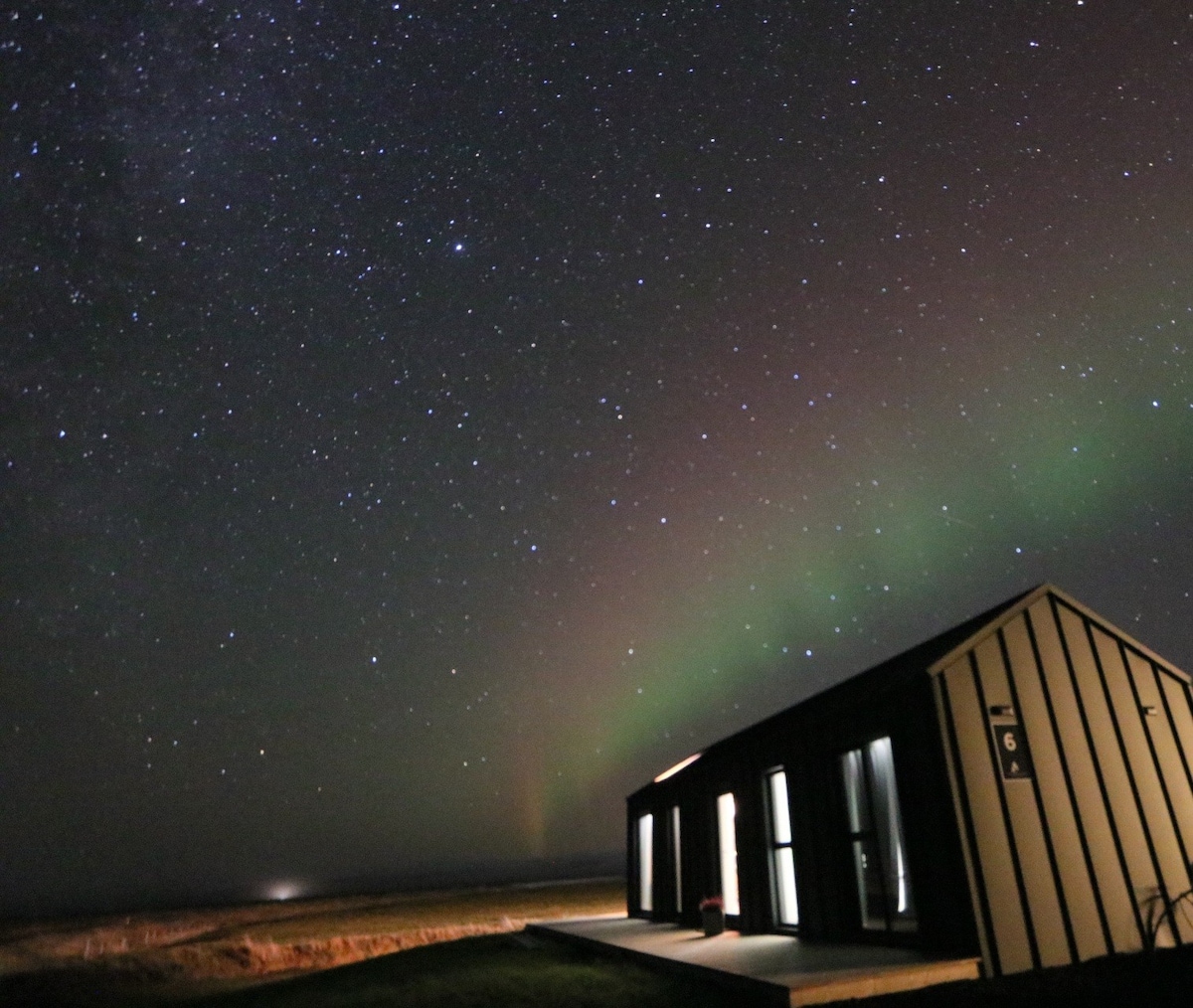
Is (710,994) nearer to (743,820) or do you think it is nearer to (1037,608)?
(743,820)

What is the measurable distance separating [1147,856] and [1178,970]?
6.19 feet

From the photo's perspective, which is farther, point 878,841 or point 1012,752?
point 878,841

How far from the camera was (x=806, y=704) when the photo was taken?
11289 millimetres

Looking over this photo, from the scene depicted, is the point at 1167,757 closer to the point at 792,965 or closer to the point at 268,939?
the point at 792,965

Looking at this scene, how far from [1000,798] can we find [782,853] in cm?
355

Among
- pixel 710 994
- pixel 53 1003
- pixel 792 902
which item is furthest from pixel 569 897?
pixel 710 994

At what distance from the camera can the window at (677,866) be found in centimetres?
1313

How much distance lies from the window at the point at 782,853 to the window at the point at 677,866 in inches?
129

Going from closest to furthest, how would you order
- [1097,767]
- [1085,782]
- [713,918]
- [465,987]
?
1. [1085,782]
2. [1097,767]
3. [465,987]
4. [713,918]

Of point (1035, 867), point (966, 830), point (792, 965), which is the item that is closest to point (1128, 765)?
point (1035, 867)

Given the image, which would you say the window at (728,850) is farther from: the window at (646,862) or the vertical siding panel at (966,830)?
the vertical siding panel at (966,830)

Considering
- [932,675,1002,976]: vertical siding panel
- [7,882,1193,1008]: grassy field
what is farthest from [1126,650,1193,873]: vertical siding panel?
[932,675,1002,976]: vertical siding panel

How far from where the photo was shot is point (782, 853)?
404 inches

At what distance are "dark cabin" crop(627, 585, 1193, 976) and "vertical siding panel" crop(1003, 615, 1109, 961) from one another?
2cm
